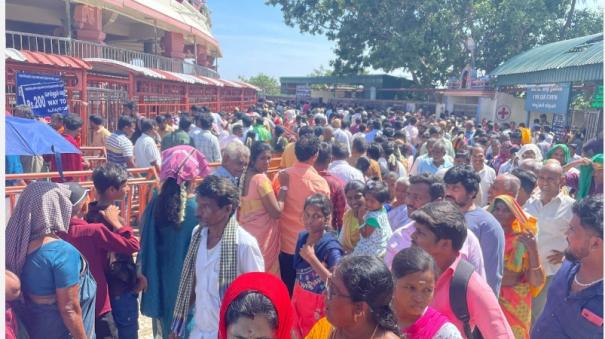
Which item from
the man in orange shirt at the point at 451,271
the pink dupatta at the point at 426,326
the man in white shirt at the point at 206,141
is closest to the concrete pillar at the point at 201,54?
the man in white shirt at the point at 206,141

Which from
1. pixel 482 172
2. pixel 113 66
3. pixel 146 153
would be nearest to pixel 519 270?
pixel 482 172

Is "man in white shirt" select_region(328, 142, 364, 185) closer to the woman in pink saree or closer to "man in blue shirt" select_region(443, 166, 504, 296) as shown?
the woman in pink saree

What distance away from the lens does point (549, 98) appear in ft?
42.2

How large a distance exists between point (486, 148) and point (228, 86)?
16.2 metres

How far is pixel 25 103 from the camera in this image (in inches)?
259

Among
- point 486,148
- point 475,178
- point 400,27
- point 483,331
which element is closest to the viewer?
point 483,331

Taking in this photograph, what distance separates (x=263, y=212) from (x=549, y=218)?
6.97 ft

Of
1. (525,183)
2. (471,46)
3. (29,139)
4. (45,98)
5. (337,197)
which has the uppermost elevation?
(471,46)

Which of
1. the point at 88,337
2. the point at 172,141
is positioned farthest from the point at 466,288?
the point at 172,141

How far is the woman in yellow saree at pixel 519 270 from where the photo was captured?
110 inches

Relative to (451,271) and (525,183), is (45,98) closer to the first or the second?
(525,183)

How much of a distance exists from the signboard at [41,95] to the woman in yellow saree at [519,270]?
19.2 feet

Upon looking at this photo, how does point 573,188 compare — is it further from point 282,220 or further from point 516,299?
point 282,220

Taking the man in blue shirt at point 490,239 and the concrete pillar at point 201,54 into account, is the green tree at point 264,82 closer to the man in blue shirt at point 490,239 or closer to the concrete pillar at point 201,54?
the concrete pillar at point 201,54
